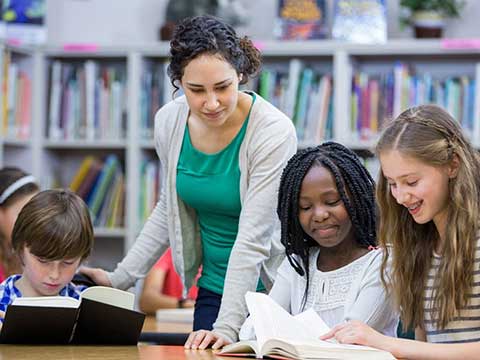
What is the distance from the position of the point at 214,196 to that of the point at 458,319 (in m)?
0.69

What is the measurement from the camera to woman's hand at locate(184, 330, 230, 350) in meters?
1.95

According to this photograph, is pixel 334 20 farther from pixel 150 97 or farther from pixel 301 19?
pixel 150 97

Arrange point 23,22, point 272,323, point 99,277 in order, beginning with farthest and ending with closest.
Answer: point 23,22, point 99,277, point 272,323

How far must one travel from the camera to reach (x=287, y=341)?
1.62 m

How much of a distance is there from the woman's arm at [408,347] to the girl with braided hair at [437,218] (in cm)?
2

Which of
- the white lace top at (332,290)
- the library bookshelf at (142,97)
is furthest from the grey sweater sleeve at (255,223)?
the library bookshelf at (142,97)

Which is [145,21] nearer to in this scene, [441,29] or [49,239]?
[441,29]

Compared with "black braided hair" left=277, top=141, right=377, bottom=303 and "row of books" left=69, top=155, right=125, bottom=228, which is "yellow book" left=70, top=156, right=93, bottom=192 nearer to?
"row of books" left=69, top=155, right=125, bottom=228

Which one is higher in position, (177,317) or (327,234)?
(327,234)

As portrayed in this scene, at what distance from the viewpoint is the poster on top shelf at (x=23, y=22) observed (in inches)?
173

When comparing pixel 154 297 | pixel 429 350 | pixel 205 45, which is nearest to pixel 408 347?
pixel 429 350

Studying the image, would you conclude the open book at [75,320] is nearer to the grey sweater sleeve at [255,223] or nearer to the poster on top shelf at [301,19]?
the grey sweater sleeve at [255,223]

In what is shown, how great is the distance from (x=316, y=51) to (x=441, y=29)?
1.74ft

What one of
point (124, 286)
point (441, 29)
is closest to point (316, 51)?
point (441, 29)
